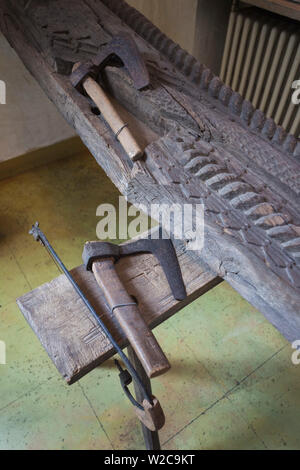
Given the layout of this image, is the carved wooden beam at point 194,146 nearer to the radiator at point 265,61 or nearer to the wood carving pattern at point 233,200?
the wood carving pattern at point 233,200

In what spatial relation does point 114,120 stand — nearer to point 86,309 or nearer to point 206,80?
point 206,80

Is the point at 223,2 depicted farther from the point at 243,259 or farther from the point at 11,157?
the point at 243,259

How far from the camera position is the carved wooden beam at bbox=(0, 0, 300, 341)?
102cm

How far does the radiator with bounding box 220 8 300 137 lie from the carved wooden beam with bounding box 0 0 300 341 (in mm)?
1153

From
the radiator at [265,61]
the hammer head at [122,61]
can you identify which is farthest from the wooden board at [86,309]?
the radiator at [265,61]

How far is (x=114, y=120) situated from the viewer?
1.36 metres

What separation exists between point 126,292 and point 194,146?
Result: 1.99 feet

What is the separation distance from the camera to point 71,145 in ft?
10.1

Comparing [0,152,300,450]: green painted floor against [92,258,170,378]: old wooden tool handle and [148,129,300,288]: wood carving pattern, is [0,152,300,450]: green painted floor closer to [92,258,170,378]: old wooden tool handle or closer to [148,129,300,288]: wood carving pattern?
[92,258,170,378]: old wooden tool handle

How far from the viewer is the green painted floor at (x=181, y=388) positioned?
163 centimetres

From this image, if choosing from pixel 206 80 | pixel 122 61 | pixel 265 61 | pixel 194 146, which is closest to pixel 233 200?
pixel 194 146

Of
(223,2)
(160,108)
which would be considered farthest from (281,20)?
(160,108)
